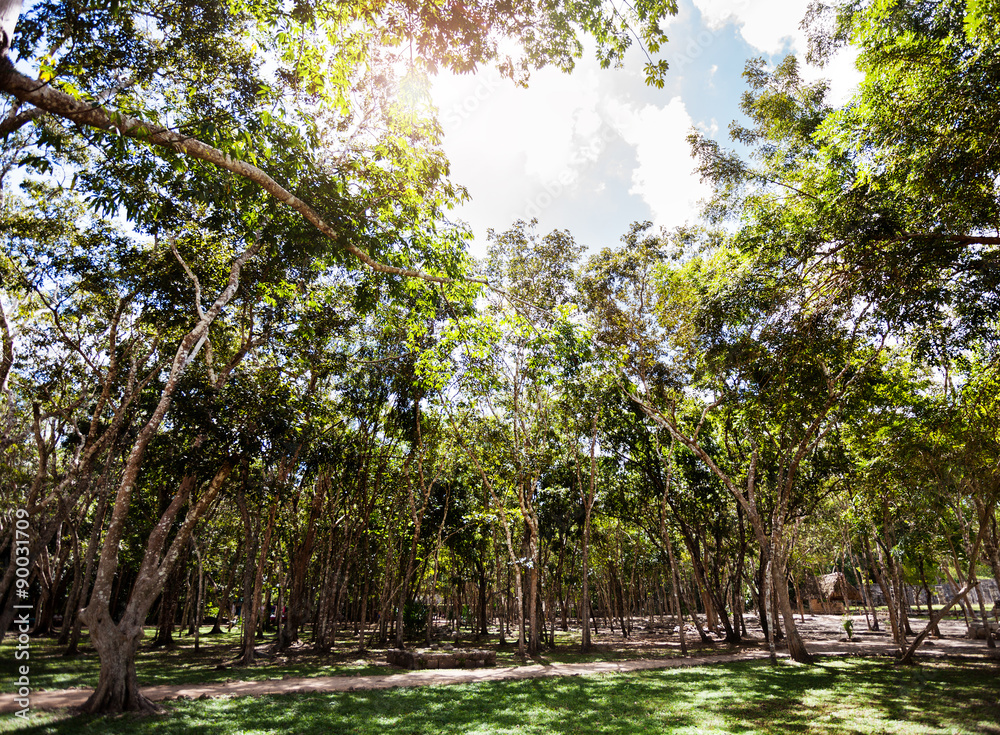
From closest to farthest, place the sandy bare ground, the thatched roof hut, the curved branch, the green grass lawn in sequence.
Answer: the curved branch < the green grass lawn < the sandy bare ground < the thatched roof hut

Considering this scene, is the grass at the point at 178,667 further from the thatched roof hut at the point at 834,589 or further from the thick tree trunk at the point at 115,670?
the thatched roof hut at the point at 834,589

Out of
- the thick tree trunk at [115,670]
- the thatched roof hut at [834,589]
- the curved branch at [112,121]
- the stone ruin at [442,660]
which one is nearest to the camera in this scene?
the curved branch at [112,121]

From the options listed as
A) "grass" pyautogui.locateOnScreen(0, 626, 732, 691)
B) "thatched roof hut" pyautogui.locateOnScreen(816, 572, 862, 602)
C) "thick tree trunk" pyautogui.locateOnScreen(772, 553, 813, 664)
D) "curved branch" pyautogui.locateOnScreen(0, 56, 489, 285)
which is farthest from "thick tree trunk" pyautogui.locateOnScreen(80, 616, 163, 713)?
"thatched roof hut" pyautogui.locateOnScreen(816, 572, 862, 602)

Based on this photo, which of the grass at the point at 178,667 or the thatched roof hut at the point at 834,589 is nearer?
the grass at the point at 178,667

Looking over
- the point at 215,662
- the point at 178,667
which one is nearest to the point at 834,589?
the point at 215,662

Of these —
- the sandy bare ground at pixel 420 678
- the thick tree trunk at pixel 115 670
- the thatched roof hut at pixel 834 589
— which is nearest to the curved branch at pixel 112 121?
the thick tree trunk at pixel 115 670

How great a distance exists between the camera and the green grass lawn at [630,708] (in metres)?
7.90

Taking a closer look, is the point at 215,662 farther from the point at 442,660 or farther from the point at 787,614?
the point at 787,614

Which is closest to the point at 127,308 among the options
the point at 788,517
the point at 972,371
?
the point at 972,371

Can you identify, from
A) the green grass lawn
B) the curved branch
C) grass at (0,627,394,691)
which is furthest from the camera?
grass at (0,627,394,691)

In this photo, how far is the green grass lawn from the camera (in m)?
7.90

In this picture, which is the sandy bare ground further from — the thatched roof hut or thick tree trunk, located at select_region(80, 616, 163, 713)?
the thatched roof hut

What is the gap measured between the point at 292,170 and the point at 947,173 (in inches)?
321

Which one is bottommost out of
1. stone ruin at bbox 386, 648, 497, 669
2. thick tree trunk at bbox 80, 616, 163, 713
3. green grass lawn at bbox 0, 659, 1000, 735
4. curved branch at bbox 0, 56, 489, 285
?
stone ruin at bbox 386, 648, 497, 669
